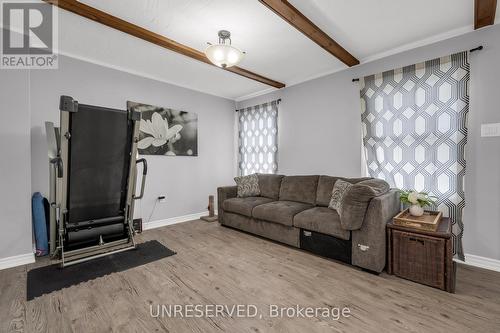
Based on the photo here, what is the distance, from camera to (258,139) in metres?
4.68

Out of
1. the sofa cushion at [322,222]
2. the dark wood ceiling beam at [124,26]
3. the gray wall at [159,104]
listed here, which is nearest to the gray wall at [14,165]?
the gray wall at [159,104]

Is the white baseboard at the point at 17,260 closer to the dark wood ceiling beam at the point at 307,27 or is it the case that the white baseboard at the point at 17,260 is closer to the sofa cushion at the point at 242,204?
the sofa cushion at the point at 242,204

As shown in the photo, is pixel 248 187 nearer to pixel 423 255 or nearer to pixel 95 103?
pixel 423 255

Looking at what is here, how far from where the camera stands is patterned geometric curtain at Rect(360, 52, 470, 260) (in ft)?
8.01

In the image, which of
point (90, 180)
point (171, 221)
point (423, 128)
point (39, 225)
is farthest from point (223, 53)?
point (171, 221)

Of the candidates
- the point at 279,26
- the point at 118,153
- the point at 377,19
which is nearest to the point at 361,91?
the point at 377,19

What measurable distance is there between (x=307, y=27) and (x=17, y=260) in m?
3.95

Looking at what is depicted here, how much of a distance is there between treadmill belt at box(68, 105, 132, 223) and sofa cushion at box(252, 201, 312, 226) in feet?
5.84

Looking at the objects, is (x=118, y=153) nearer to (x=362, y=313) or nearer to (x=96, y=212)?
(x=96, y=212)

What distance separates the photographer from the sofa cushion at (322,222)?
240 cm

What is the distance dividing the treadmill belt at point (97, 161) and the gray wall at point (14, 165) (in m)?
0.60

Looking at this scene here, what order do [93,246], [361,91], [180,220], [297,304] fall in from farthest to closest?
[180,220]
[361,91]
[93,246]
[297,304]

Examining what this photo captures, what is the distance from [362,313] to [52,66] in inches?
173

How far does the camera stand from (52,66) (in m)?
2.92
